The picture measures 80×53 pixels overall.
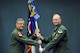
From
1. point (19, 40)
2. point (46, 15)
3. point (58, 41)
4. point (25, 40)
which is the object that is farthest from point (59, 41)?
point (46, 15)

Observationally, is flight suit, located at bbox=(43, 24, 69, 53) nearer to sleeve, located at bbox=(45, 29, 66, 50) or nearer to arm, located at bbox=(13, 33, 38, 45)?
sleeve, located at bbox=(45, 29, 66, 50)

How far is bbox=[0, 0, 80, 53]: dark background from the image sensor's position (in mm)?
8039

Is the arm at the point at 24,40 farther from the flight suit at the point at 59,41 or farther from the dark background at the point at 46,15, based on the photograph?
the dark background at the point at 46,15

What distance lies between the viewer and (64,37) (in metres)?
6.00

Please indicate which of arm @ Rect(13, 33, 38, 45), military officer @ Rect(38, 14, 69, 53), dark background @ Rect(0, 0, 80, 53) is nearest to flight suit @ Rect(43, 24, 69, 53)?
military officer @ Rect(38, 14, 69, 53)

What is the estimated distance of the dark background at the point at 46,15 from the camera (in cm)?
804

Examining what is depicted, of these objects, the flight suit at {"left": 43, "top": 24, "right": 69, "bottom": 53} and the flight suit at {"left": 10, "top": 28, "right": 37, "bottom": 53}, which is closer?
the flight suit at {"left": 43, "top": 24, "right": 69, "bottom": 53}

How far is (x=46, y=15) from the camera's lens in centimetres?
809

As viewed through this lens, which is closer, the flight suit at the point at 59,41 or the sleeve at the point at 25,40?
the flight suit at the point at 59,41

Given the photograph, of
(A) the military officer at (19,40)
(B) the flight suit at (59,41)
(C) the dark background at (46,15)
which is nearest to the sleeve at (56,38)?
(B) the flight suit at (59,41)
